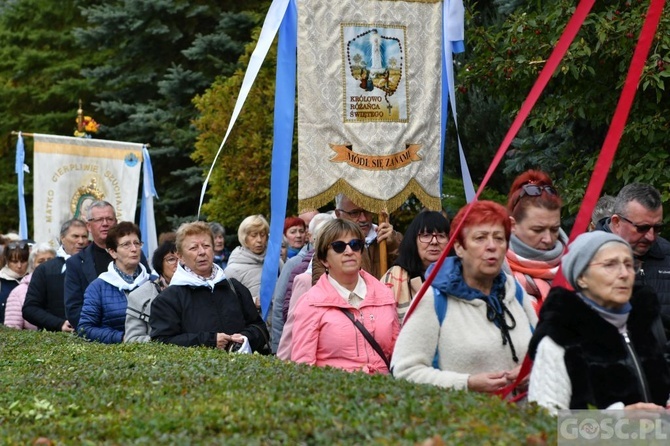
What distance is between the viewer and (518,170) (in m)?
14.8

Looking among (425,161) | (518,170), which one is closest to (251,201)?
(518,170)

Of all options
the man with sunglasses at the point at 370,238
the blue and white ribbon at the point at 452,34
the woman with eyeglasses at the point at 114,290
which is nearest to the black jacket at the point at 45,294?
the woman with eyeglasses at the point at 114,290

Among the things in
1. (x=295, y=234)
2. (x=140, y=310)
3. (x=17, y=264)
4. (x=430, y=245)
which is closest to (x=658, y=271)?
Result: (x=430, y=245)

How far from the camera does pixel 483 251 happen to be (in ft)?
20.6

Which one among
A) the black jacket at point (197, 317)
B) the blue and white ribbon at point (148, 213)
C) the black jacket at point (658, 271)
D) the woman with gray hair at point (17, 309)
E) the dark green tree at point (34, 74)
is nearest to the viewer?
the black jacket at point (658, 271)

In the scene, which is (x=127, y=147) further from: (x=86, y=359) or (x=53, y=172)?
(x=86, y=359)

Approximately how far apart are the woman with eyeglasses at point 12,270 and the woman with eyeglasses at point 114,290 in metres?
4.31

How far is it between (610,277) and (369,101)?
5492 mm

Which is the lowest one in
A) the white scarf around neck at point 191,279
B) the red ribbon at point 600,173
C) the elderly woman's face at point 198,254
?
the white scarf around neck at point 191,279

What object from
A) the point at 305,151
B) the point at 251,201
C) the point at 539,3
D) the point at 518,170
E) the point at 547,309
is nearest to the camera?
the point at 547,309

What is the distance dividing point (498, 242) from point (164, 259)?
535 centimetres

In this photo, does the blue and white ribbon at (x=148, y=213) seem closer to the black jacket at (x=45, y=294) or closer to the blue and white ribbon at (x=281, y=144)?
the black jacket at (x=45, y=294)

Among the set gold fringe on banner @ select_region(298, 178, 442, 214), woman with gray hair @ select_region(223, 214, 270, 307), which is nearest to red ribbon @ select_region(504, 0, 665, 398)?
gold fringe on banner @ select_region(298, 178, 442, 214)

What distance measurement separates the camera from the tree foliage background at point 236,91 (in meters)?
12.0
